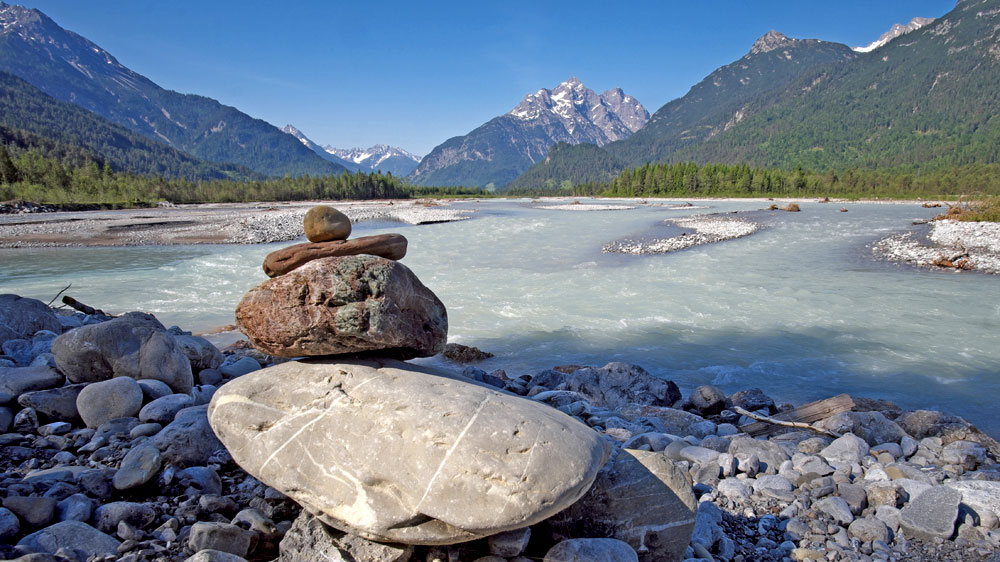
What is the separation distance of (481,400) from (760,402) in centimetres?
736

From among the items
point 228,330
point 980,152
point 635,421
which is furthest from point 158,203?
point 980,152

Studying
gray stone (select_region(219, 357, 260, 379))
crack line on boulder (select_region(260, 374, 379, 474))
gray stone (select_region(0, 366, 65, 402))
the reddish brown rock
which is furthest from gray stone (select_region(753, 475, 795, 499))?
gray stone (select_region(0, 366, 65, 402))

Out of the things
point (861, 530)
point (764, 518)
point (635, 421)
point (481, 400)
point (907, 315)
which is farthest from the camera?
point (907, 315)

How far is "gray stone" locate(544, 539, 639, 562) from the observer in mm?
3785

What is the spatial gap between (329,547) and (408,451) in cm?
102

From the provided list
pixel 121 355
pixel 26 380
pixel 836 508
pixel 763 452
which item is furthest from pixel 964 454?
pixel 26 380

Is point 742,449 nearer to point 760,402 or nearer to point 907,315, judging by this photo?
point 760,402

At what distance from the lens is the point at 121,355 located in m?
7.02

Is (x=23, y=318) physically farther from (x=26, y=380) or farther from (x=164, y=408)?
(x=164, y=408)

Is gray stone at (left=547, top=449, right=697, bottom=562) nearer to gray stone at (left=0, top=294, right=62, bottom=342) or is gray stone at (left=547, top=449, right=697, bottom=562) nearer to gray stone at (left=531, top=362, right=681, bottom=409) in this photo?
gray stone at (left=531, top=362, right=681, bottom=409)

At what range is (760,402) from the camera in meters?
9.35

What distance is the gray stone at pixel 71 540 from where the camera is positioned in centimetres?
353

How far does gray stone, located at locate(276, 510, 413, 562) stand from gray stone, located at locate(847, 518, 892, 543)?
14.5ft

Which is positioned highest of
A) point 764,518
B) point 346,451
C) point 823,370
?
point 346,451
